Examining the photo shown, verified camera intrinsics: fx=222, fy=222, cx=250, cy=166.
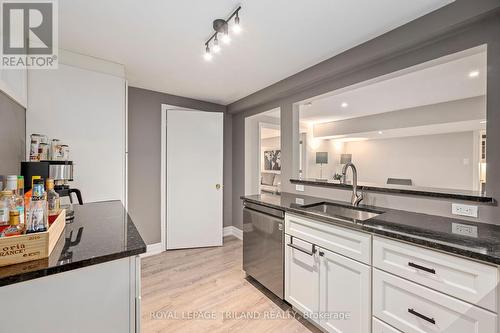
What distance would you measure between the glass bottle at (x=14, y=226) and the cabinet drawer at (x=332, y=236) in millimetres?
1615

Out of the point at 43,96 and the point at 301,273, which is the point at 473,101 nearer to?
the point at 301,273

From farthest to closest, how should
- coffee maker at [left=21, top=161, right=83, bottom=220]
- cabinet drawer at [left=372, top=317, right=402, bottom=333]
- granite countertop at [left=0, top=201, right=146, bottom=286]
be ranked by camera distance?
1. coffee maker at [left=21, top=161, right=83, bottom=220]
2. cabinet drawer at [left=372, top=317, right=402, bottom=333]
3. granite countertop at [left=0, top=201, right=146, bottom=286]

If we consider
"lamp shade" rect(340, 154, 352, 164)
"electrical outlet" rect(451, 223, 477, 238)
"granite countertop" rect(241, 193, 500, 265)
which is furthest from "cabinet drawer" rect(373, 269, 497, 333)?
"lamp shade" rect(340, 154, 352, 164)

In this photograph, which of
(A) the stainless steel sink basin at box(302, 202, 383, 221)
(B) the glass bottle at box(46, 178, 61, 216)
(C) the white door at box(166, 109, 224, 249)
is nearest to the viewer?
(B) the glass bottle at box(46, 178, 61, 216)

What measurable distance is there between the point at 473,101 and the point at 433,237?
3.93 meters

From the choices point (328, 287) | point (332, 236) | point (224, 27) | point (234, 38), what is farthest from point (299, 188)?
point (224, 27)

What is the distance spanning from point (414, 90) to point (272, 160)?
11.7 feet

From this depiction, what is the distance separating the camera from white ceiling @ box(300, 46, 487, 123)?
222 centimetres

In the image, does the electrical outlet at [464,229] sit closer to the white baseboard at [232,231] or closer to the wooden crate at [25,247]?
the wooden crate at [25,247]

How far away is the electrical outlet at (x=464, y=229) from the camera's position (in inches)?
47.2

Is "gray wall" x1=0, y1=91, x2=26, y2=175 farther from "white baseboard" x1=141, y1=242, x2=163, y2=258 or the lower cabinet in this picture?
the lower cabinet

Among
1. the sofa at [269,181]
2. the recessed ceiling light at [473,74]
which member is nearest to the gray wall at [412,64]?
the recessed ceiling light at [473,74]

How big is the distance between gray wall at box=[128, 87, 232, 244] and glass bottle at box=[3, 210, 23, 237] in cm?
225

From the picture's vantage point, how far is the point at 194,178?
3.36 metres
